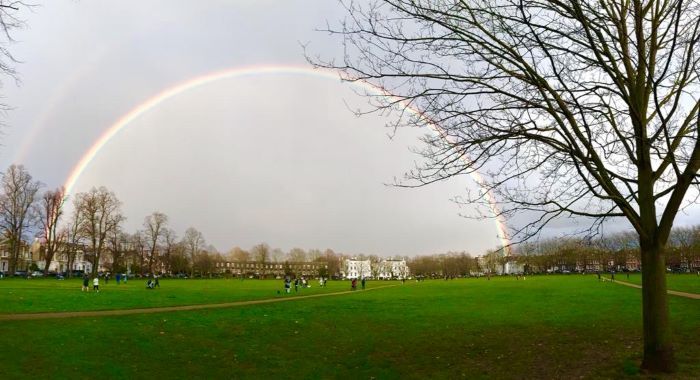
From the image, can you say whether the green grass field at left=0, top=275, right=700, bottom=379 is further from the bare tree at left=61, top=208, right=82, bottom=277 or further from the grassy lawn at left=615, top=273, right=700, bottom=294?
the bare tree at left=61, top=208, right=82, bottom=277

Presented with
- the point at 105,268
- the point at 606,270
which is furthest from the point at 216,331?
the point at 606,270

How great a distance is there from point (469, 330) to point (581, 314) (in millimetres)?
7468

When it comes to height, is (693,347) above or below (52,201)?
below

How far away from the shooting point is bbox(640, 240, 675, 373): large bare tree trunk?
995cm

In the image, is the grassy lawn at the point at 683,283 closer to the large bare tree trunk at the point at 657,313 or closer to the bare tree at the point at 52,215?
the large bare tree trunk at the point at 657,313

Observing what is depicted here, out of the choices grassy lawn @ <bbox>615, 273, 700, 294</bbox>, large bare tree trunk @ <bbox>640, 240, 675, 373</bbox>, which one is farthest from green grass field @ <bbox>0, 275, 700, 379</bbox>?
grassy lawn @ <bbox>615, 273, 700, 294</bbox>

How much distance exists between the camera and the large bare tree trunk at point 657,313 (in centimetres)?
995

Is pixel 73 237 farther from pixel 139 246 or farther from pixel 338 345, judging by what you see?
pixel 338 345

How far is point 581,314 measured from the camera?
2403 cm

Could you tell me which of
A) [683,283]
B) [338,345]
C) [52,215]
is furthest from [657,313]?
[52,215]

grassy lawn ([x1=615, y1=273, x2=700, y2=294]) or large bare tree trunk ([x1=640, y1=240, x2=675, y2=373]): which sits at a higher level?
large bare tree trunk ([x1=640, y1=240, x2=675, y2=373])

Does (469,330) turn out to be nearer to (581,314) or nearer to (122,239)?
(581,314)

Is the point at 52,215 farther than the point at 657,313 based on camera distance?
Yes

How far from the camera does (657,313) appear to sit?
9984 millimetres
